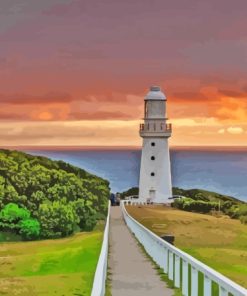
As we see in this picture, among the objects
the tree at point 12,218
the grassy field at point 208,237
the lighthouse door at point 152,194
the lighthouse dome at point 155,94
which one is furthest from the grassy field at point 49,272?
the lighthouse dome at point 155,94

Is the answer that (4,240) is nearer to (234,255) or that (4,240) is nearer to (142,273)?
(234,255)

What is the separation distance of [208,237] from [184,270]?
28.1m

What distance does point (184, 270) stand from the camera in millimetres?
15852

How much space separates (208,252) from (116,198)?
5616cm

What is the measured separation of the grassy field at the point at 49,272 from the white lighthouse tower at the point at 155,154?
103ft

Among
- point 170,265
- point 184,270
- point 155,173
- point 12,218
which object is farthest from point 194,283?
point 155,173

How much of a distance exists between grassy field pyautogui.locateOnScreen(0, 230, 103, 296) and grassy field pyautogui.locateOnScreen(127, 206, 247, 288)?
3.82 metres

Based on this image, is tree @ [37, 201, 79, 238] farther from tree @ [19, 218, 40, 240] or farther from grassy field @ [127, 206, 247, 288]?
grassy field @ [127, 206, 247, 288]

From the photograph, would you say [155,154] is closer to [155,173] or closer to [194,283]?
[155,173]

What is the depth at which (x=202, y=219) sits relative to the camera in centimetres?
5491

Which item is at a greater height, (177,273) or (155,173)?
(155,173)

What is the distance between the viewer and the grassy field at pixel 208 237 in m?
25.7

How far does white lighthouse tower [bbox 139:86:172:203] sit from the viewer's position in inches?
3071

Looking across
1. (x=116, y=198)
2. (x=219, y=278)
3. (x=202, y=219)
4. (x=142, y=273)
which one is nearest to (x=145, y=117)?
(x=116, y=198)
